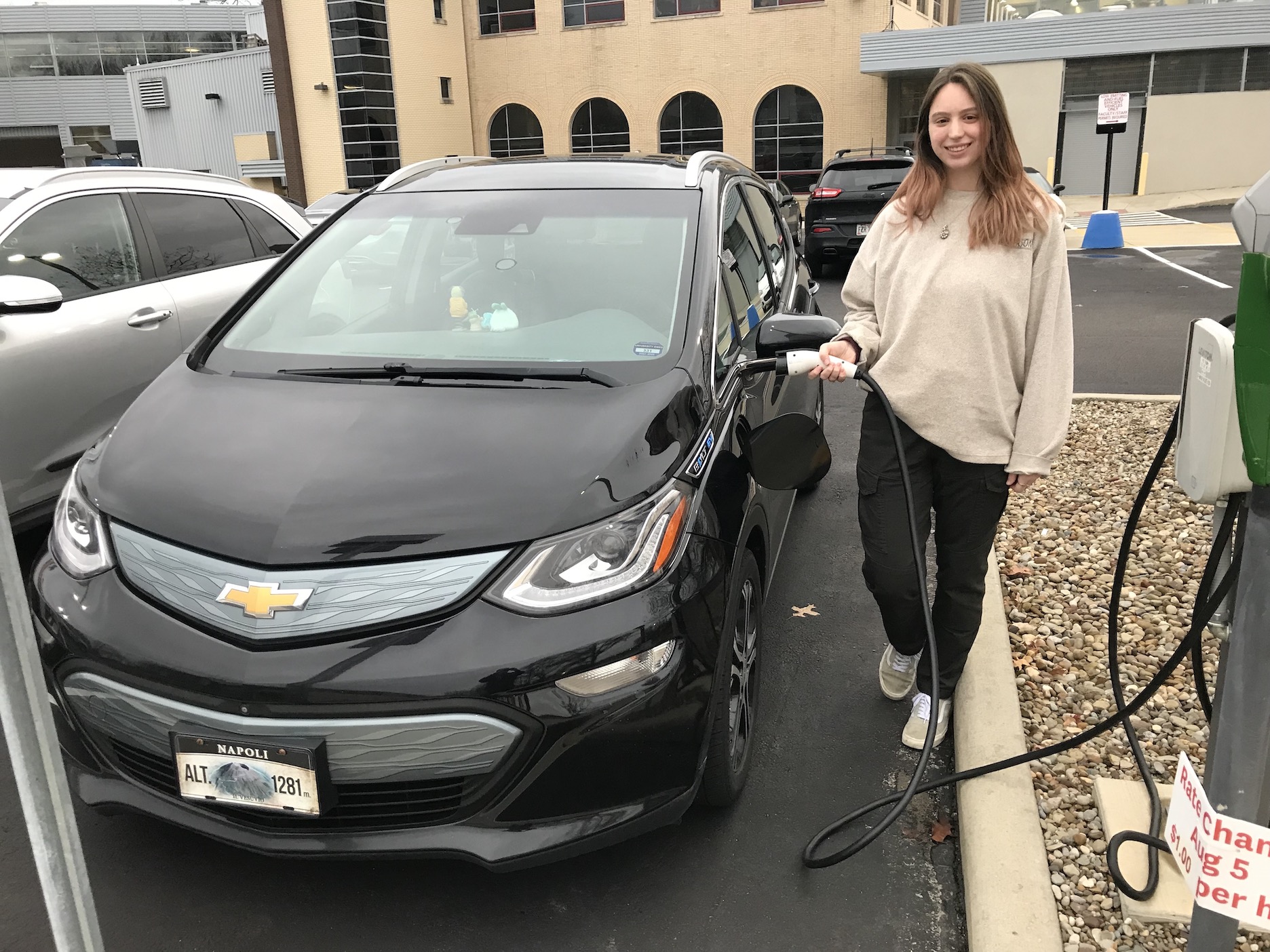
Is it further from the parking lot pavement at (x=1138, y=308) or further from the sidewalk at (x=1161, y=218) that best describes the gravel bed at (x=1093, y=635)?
the sidewalk at (x=1161, y=218)

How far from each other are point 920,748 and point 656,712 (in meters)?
1.27

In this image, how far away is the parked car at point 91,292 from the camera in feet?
13.4

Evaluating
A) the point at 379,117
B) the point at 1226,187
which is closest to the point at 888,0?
the point at 1226,187

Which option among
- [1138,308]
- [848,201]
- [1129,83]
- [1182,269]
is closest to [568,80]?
[1129,83]

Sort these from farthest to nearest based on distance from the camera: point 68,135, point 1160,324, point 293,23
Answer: point 68,135
point 293,23
point 1160,324

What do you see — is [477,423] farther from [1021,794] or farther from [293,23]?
[293,23]

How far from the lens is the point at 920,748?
3.19 meters

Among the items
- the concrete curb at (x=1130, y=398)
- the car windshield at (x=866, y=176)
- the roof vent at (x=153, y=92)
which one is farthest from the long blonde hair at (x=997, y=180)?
the roof vent at (x=153, y=92)

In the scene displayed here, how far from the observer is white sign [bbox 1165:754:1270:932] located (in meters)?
1.70

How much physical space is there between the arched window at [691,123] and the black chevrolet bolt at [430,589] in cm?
2961

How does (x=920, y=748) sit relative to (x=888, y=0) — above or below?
below

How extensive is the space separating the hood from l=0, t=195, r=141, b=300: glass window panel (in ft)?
6.53

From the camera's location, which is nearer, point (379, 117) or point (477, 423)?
point (477, 423)

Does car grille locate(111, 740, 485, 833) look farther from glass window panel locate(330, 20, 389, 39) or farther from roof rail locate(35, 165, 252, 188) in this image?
glass window panel locate(330, 20, 389, 39)
